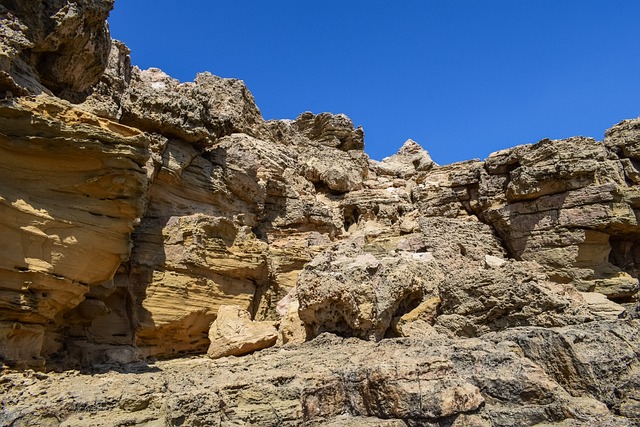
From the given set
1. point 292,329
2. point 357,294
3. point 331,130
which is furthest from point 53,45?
point 331,130

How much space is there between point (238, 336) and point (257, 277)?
3.20 m

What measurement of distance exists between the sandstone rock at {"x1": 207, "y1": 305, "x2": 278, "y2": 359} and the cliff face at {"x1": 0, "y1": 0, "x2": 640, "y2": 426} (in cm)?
6

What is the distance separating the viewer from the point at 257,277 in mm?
13250

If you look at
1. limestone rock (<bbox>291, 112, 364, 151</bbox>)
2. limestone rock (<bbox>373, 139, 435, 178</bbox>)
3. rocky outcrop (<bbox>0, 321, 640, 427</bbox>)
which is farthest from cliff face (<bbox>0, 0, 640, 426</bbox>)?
limestone rock (<bbox>373, 139, 435, 178</bbox>)

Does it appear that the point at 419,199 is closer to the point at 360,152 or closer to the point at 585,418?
the point at 360,152

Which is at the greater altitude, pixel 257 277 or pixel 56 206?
pixel 56 206

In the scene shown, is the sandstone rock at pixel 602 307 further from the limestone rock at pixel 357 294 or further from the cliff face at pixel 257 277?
the limestone rock at pixel 357 294

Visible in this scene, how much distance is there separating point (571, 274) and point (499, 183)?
4.40m

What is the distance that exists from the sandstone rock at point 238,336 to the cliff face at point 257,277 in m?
0.06

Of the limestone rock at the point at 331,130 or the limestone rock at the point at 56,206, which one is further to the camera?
the limestone rock at the point at 331,130

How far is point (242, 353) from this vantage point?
998cm

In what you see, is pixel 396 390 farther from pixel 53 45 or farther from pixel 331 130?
pixel 331 130

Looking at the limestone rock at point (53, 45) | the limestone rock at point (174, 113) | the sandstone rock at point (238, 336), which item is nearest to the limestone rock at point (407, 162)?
the limestone rock at point (174, 113)

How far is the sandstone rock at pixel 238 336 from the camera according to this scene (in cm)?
991
